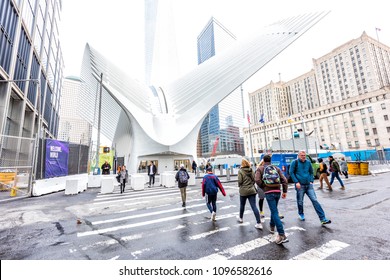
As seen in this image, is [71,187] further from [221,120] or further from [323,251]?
[221,120]

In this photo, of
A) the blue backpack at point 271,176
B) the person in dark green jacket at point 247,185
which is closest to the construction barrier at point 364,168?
the person in dark green jacket at point 247,185

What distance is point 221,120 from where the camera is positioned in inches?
4449

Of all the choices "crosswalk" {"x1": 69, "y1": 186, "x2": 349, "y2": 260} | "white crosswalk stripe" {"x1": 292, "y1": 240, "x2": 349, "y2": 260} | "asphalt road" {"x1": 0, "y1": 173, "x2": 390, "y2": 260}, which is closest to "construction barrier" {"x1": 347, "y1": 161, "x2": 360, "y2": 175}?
"asphalt road" {"x1": 0, "y1": 173, "x2": 390, "y2": 260}

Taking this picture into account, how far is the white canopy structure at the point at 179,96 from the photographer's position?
2934 centimetres

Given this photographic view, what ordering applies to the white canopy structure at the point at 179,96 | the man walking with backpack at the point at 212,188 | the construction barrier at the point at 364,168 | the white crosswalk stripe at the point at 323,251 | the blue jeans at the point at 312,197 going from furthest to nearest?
the white canopy structure at the point at 179,96 → the construction barrier at the point at 364,168 → the man walking with backpack at the point at 212,188 → the blue jeans at the point at 312,197 → the white crosswalk stripe at the point at 323,251

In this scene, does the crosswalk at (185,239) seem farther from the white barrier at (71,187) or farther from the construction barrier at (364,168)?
the construction barrier at (364,168)

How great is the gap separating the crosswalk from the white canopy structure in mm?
23571

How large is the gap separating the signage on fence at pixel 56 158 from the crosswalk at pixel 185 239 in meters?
8.15

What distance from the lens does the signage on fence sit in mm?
11828

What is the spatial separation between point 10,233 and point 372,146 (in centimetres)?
7585

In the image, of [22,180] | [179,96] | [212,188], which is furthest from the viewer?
[179,96]

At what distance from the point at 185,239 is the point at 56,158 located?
40.0ft

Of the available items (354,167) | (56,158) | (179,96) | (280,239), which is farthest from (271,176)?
(179,96)
